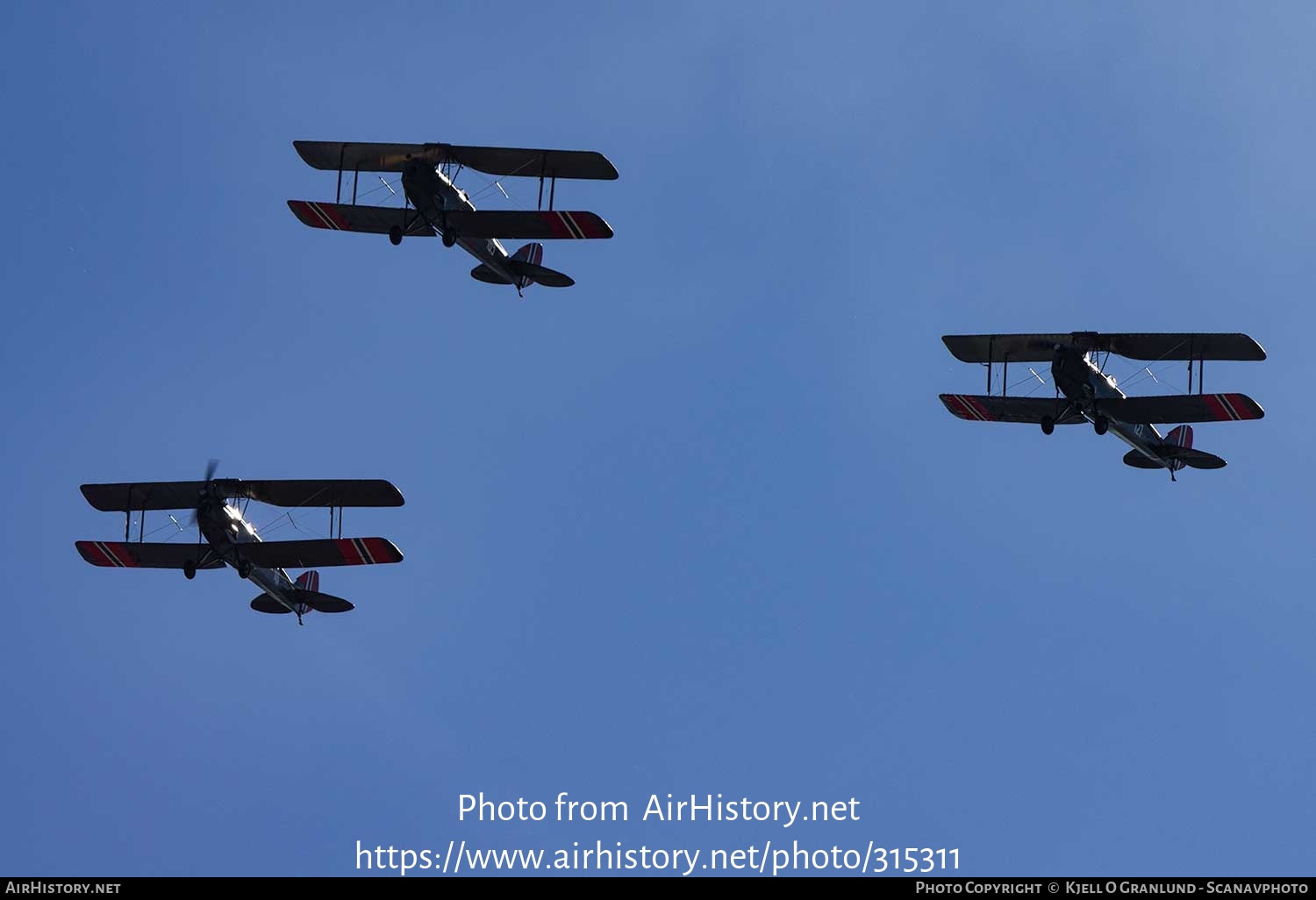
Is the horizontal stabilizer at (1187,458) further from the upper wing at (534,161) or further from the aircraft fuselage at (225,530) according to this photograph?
the aircraft fuselage at (225,530)

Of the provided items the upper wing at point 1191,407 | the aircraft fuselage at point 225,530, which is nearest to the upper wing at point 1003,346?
the upper wing at point 1191,407

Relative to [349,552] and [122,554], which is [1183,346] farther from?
[122,554]

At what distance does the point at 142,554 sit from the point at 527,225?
1117cm

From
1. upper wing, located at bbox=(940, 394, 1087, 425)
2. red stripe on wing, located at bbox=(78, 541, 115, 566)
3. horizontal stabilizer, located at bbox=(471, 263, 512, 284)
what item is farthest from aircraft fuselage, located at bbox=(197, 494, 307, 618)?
upper wing, located at bbox=(940, 394, 1087, 425)

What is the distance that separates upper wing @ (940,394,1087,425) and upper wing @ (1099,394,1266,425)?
3.62ft

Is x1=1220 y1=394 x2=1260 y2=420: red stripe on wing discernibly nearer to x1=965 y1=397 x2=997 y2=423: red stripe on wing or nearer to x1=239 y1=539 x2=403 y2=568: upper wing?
x1=965 y1=397 x2=997 y2=423: red stripe on wing

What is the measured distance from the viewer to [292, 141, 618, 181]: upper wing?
47.9m

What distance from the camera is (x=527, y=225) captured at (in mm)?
47438

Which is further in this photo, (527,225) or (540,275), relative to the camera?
(540,275)

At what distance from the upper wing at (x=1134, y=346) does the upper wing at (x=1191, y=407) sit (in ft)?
3.41

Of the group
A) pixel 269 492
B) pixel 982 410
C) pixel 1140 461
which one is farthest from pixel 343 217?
pixel 1140 461
